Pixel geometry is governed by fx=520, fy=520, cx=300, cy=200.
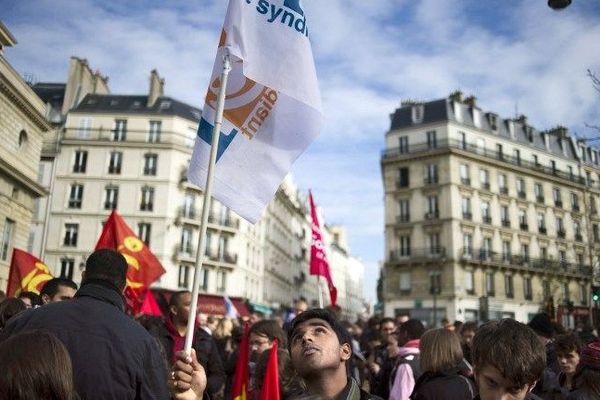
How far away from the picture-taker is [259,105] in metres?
3.56

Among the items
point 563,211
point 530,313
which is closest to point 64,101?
point 530,313

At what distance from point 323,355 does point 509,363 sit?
1.01 m

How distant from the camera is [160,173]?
38750mm

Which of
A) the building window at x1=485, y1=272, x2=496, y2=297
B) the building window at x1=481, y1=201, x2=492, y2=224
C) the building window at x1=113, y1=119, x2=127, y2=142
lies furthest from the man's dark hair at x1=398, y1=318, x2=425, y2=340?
the building window at x1=481, y1=201, x2=492, y2=224

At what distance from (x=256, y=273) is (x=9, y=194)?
2983cm

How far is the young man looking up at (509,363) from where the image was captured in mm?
2492

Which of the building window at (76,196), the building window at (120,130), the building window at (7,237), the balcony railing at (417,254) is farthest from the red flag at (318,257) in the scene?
the balcony railing at (417,254)

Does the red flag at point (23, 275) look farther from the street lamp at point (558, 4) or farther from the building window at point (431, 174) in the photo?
the building window at point (431, 174)

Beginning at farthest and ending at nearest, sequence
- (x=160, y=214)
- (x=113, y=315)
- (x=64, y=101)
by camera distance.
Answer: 1. (x=64, y=101)
2. (x=160, y=214)
3. (x=113, y=315)

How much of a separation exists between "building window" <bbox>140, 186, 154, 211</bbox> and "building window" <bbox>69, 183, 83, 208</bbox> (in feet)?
15.0

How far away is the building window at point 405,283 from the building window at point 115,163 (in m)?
24.3

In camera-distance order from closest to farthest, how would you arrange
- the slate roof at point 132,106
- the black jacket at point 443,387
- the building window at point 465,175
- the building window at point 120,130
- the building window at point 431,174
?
1. the black jacket at point 443,387
2. the building window at point 120,130
3. the slate roof at point 132,106
4. the building window at point 465,175
5. the building window at point 431,174

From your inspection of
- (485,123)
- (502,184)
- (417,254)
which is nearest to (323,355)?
(417,254)

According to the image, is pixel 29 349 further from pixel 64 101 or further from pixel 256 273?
pixel 256 273
